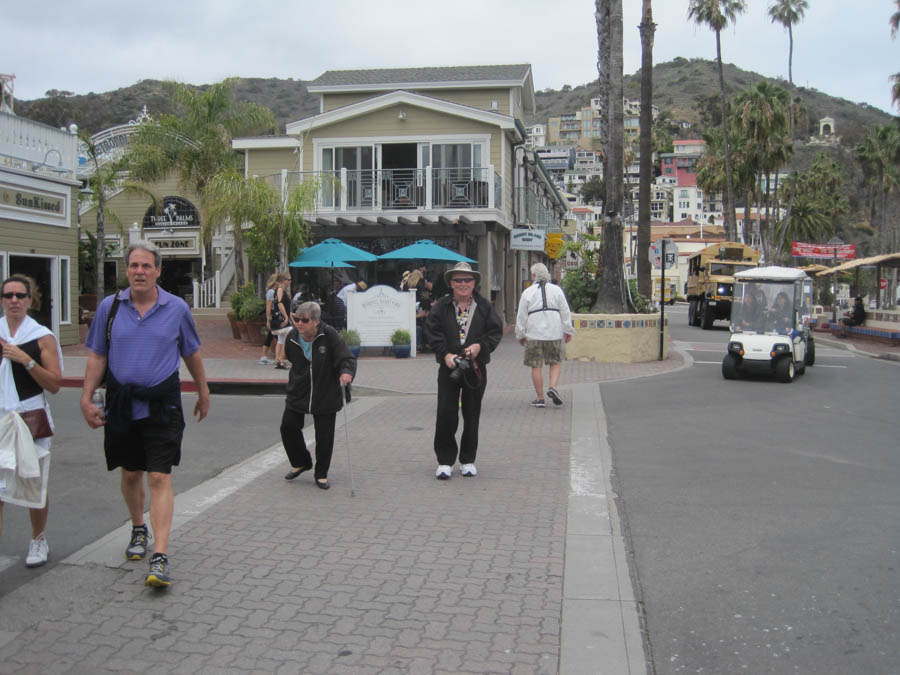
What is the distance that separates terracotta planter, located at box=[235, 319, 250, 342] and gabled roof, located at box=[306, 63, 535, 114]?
10.3 m

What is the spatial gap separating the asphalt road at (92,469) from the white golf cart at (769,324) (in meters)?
7.84

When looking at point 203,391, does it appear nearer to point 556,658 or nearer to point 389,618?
point 389,618

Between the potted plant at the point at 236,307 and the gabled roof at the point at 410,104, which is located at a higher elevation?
the gabled roof at the point at 410,104

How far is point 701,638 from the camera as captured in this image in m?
4.05

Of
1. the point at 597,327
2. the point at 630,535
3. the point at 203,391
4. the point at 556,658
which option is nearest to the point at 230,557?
the point at 203,391

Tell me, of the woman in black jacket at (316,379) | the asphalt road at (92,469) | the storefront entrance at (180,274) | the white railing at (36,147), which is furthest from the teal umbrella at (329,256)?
the storefront entrance at (180,274)

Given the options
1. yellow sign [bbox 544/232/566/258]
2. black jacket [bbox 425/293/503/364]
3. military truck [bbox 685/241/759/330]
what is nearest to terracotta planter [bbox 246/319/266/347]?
yellow sign [bbox 544/232/566/258]

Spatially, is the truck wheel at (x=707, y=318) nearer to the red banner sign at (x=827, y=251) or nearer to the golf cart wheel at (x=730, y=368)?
the red banner sign at (x=827, y=251)

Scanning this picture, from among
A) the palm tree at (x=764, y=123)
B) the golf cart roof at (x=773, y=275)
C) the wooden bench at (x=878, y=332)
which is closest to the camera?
the golf cart roof at (x=773, y=275)

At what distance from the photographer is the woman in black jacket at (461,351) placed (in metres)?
7.12

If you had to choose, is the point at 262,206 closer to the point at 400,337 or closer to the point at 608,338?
the point at 400,337

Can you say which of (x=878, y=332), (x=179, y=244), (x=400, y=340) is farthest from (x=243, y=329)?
(x=878, y=332)

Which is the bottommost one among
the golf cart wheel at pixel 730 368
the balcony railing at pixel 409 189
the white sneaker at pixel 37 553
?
the white sneaker at pixel 37 553

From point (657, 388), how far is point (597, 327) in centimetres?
375
